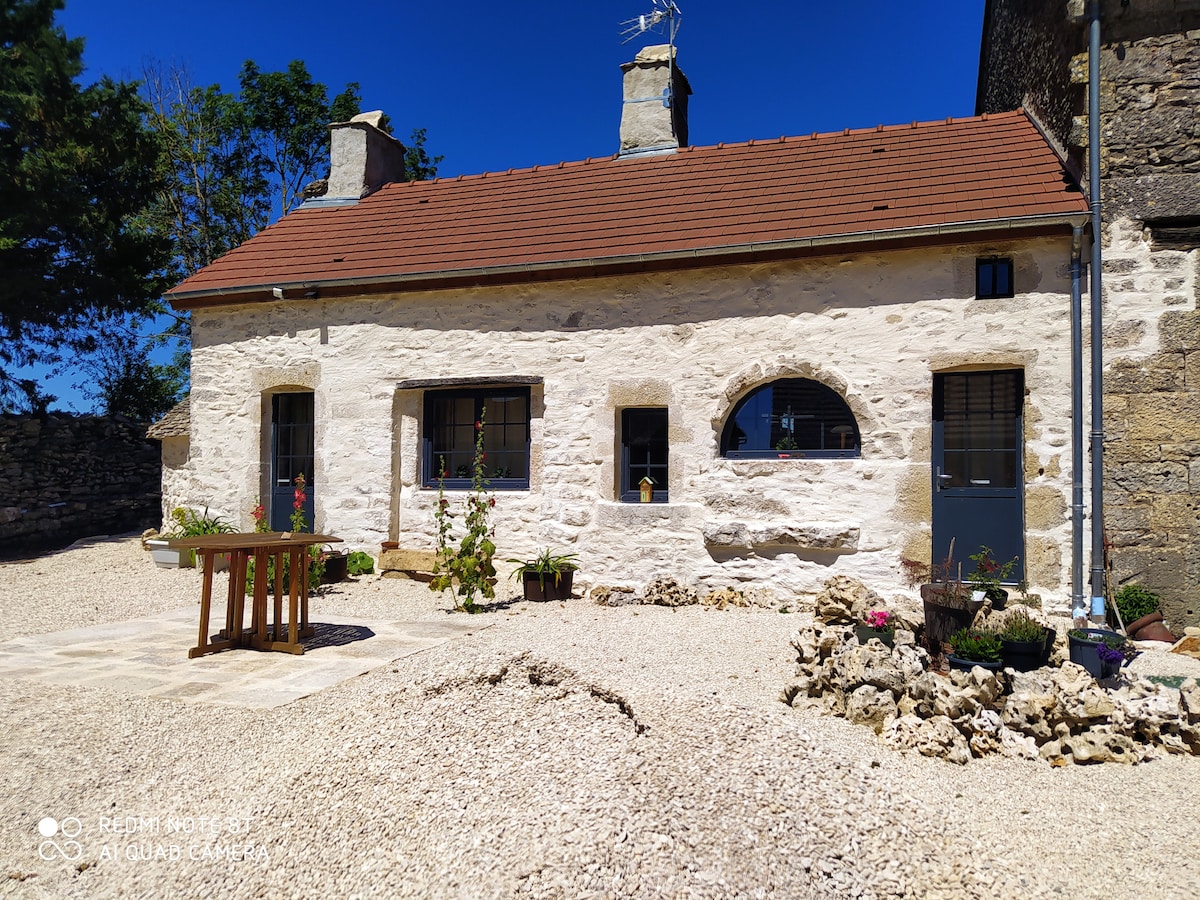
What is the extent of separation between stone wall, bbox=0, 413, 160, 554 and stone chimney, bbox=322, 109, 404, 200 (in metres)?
5.93

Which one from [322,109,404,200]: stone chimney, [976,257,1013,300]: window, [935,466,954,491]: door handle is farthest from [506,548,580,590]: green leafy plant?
[322,109,404,200]: stone chimney

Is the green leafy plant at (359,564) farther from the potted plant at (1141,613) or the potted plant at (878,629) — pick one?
the potted plant at (1141,613)

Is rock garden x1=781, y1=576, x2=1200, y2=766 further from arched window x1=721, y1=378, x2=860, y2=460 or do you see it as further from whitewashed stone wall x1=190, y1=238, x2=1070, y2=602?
arched window x1=721, y1=378, x2=860, y2=460

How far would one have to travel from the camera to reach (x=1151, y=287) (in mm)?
6852

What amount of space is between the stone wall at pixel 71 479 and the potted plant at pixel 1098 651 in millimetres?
13418

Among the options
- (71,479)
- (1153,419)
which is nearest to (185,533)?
(71,479)

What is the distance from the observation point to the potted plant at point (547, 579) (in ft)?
25.9

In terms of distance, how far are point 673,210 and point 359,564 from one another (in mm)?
5250

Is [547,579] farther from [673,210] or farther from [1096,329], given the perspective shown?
[1096,329]

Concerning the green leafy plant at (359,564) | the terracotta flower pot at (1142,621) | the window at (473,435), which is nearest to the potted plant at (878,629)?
the terracotta flower pot at (1142,621)

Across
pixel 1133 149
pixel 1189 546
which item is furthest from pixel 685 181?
pixel 1189 546

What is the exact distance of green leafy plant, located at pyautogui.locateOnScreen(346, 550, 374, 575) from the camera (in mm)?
9102

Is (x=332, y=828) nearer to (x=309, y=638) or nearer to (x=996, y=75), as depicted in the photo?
(x=309, y=638)

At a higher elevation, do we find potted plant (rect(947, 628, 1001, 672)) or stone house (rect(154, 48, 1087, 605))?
stone house (rect(154, 48, 1087, 605))
